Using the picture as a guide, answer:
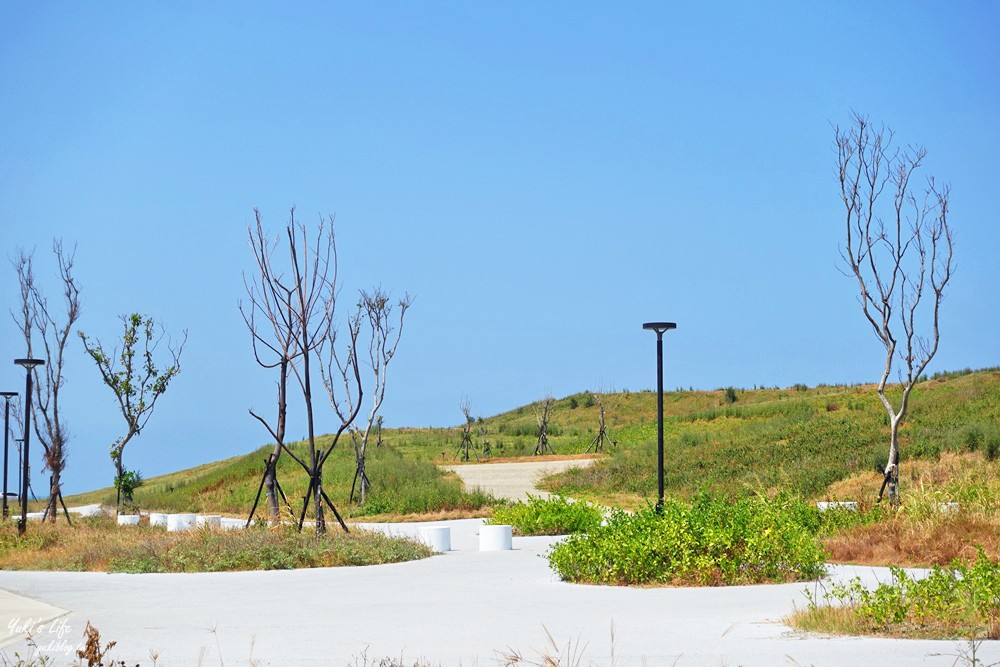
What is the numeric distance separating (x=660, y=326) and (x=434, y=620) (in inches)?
373

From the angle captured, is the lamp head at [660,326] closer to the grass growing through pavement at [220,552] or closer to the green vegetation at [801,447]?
the grass growing through pavement at [220,552]

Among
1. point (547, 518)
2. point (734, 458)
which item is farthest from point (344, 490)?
point (547, 518)

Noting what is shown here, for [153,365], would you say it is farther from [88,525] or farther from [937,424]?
[937,424]

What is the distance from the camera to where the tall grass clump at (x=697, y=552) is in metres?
10.2

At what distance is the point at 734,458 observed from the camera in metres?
28.9

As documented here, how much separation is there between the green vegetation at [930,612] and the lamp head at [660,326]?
9725 millimetres

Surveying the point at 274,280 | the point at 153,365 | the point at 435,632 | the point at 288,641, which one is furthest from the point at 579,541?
the point at 153,365

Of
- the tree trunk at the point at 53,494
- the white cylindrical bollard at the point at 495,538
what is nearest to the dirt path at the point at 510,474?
the tree trunk at the point at 53,494

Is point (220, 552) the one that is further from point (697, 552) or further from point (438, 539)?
point (697, 552)

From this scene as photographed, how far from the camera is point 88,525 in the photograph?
65.6ft

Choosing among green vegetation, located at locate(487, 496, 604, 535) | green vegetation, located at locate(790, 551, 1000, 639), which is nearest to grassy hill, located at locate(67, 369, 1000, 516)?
green vegetation, located at locate(487, 496, 604, 535)

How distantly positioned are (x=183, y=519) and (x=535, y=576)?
12238mm

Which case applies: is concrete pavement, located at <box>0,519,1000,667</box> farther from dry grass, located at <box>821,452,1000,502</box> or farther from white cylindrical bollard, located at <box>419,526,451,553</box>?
dry grass, located at <box>821,452,1000,502</box>

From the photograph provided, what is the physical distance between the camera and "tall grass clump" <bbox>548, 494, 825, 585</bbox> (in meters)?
10.2
